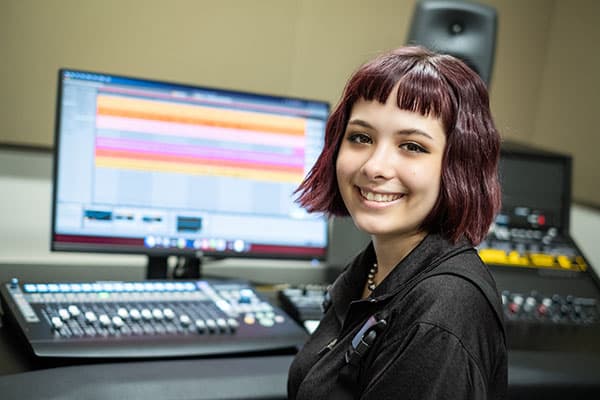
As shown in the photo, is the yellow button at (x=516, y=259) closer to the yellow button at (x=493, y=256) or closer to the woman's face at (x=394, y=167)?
the yellow button at (x=493, y=256)

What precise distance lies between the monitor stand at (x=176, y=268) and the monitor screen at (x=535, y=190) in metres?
0.81

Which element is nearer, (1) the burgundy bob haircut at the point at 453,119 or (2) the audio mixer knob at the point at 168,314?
(1) the burgundy bob haircut at the point at 453,119

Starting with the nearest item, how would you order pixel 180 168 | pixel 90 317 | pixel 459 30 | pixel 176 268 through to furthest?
1. pixel 90 317
2. pixel 180 168
3. pixel 176 268
4. pixel 459 30

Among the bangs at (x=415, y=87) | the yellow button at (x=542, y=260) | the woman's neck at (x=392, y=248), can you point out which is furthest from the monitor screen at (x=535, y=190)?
the bangs at (x=415, y=87)

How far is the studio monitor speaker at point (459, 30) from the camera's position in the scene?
2.08 m

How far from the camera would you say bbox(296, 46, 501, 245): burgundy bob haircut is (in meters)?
1.15

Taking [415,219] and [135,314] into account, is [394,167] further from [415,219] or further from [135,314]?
[135,314]

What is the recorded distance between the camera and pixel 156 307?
1.63m

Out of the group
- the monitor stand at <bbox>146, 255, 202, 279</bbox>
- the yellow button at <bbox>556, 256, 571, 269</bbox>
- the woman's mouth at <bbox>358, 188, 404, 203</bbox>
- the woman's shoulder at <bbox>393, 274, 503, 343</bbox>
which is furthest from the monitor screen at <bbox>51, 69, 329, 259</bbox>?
the woman's shoulder at <bbox>393, 274, 503, 343</bbox>

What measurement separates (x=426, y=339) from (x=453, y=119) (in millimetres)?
343

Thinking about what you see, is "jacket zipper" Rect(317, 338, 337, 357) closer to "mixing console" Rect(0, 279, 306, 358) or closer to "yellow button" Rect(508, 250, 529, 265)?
"mixing console" Rect(0, 279, 306, 358)

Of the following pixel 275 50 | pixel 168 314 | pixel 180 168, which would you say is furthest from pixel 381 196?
pixel 275 50

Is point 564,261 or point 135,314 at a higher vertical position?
point 564,261

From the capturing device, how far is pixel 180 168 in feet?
6.11
